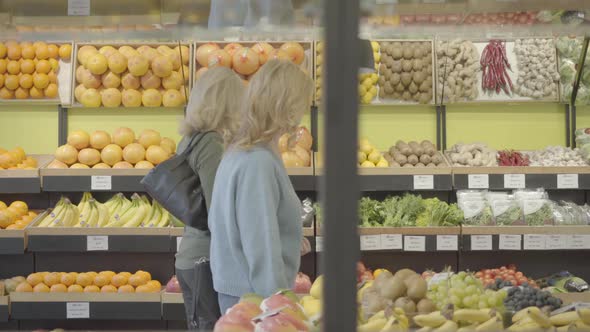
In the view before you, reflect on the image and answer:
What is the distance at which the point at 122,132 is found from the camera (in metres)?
5.37

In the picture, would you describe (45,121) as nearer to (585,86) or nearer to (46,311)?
(46,311)

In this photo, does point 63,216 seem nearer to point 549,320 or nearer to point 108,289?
point 108,289

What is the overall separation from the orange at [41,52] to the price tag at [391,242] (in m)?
2.41

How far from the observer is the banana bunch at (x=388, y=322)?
228 centimetres

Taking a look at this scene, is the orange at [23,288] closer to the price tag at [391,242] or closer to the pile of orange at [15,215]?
the pile of orange at [15,215]

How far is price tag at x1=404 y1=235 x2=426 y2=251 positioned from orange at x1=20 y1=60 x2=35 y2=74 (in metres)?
2.56

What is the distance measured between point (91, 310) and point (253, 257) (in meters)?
2.62

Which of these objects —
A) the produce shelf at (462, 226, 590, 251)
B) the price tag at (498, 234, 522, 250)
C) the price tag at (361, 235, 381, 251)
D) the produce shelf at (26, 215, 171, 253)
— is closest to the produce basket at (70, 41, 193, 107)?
the produce shelf at (26, 215, 171, 253)

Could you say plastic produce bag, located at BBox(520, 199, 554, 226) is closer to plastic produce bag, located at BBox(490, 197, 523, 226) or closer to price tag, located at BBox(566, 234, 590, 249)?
plastic produce bag, located at BBox(490, 197, 523, 226)

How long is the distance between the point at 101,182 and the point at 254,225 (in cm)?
268

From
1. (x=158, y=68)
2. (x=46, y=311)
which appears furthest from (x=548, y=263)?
(x=46, y=311)

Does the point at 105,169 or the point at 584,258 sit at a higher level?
the point at 105,169

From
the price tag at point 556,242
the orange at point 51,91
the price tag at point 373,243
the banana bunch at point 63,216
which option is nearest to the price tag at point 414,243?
the price tag at point 373,243

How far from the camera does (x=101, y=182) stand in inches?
204
